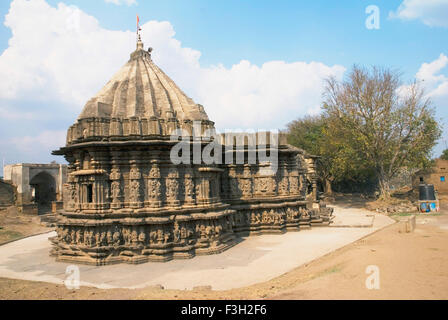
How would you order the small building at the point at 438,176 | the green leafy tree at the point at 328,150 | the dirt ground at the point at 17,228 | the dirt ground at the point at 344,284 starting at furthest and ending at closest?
the small building at the point at 438,176 < the green leafy tree at the point at 328,150 < the dirt ground at the point at 17,228 < the dirt ground at the point at 344,284

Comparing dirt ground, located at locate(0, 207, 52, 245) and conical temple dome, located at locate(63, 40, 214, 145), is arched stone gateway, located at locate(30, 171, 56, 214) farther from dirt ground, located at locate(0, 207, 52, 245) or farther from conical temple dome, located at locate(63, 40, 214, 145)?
conical temple dome, located at locate(63, 40, 214, 145)

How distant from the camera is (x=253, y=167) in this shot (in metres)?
16.4

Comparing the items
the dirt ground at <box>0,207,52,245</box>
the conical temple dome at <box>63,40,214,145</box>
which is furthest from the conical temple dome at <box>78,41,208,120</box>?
the dirt ground at <box>0,207,52,245</box>

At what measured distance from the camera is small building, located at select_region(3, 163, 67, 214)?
2900 centimetres

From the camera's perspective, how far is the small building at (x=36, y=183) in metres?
29.0

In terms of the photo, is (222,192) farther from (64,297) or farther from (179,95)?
(64,297)

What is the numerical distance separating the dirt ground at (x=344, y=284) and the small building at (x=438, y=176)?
27705 mm

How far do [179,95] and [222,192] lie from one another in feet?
16.3

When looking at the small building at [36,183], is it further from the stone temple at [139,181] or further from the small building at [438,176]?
the small building at [438,176]

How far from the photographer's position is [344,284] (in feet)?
21.8

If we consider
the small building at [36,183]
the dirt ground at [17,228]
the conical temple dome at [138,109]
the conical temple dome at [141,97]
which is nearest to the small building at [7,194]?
the small building at [36,183]

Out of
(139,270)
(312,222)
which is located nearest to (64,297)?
(139,270)

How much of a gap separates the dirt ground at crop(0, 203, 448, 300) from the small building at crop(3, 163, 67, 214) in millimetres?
22491

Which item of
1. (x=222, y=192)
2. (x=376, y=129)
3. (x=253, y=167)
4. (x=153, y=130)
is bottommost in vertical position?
(x=222, y=192)
